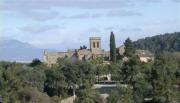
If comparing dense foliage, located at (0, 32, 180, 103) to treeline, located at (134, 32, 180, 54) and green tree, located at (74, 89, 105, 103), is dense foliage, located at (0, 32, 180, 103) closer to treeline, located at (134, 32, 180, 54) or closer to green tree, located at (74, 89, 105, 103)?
green tree, located at (74, 89, 105, 103)

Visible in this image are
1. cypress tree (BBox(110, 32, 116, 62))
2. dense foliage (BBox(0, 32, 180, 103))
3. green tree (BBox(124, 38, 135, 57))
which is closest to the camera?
dense foliage (BBox(0, 32, 180, 103))

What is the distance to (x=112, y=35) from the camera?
8975 cm

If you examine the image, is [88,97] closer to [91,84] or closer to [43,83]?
[91,84]

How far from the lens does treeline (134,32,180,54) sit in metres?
139

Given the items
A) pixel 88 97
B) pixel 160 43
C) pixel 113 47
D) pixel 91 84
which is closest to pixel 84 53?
pixel 113 47

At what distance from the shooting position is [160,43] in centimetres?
14875

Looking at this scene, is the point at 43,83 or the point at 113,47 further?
the point at 113,47

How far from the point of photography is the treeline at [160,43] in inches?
5482

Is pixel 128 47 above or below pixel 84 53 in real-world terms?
above

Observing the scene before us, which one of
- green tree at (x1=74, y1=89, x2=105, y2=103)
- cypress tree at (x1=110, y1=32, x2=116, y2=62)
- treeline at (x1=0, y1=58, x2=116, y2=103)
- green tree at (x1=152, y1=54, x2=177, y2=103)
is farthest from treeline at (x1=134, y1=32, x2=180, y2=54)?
green tree at (x1=74, y1=89, x2=105, y2=103)

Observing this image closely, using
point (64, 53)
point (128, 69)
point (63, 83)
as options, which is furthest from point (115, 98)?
point (64, 53)

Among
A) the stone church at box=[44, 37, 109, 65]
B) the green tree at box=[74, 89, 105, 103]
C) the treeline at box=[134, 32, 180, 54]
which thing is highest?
the treeline at box=[134, 32, 180, 54]

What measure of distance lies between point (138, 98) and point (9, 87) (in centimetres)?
960

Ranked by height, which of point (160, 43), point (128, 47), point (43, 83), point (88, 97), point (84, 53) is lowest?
point (88, 97)
